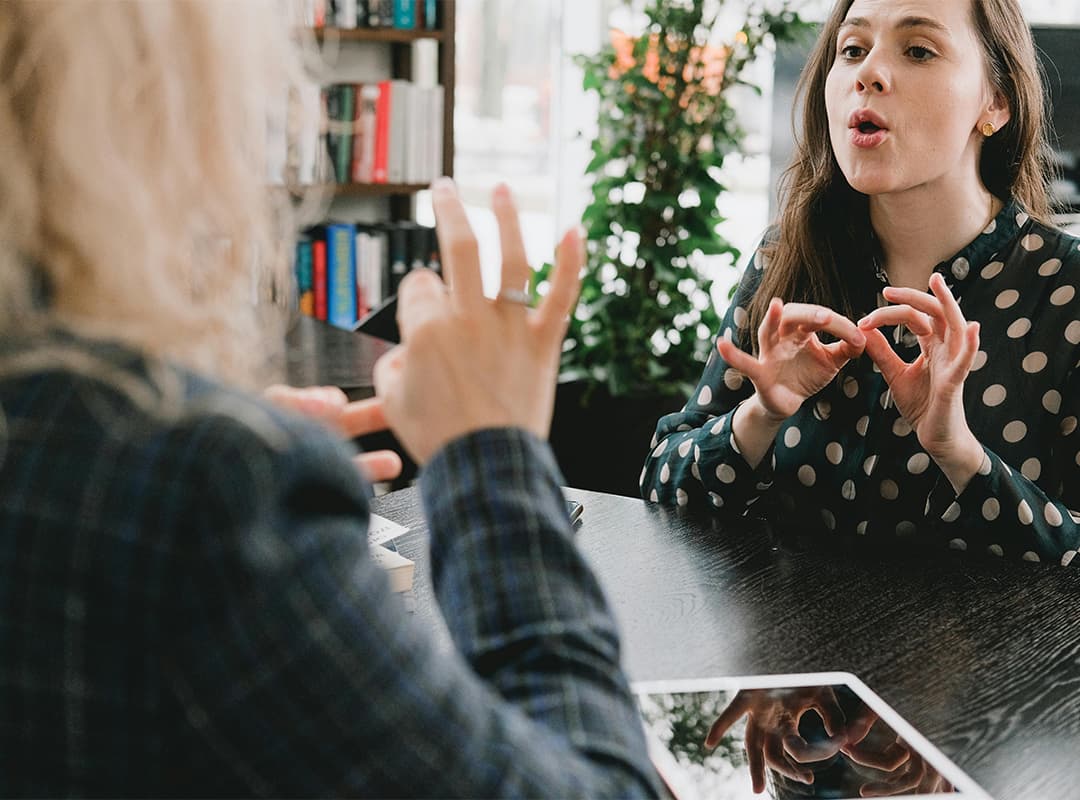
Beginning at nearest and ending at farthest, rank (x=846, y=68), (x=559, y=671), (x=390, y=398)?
1. (x=559, y=671)
2. (x=390, y=398)
3. (x=846, y=68)

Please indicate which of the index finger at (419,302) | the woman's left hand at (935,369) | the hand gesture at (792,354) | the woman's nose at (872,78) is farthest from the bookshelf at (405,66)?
the index finger at (419,302)

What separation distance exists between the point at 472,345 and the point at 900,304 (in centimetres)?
102

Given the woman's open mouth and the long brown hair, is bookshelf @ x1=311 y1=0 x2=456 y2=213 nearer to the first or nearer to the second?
the long brown hair

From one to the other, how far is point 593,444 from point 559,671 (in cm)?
297

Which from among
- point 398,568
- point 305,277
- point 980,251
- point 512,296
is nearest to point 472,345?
point 512,296

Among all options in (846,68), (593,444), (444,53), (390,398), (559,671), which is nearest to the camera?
(559,671)

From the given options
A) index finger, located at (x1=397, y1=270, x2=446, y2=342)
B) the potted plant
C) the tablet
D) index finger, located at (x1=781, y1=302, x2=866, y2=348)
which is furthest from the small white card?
the potted plant

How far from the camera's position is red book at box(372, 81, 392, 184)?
3.85m

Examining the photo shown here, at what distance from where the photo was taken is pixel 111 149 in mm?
523

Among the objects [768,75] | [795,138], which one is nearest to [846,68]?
[795,138]

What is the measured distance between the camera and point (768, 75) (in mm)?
4711

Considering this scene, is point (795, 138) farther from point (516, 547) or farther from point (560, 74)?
point (560, 74)

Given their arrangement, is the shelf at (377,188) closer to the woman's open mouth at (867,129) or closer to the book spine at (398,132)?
the book spine at (398,132)

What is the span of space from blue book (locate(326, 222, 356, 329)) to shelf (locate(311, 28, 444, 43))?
1.92ft
